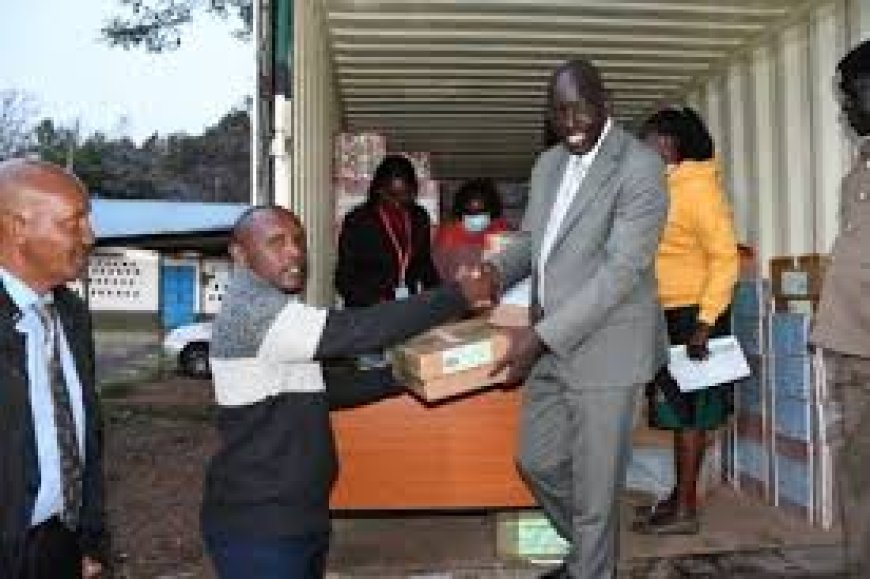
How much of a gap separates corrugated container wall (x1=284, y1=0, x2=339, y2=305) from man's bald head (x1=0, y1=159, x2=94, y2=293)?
1.81 m

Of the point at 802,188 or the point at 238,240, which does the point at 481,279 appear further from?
the point at 802,188

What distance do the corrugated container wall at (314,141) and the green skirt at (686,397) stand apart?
1.64m

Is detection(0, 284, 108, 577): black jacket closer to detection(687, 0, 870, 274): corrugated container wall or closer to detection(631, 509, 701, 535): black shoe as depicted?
detection(631, 509, 701, 535): black shoe

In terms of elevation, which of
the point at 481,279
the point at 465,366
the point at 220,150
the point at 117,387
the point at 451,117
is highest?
the point at 220,150

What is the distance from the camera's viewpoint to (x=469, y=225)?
6281 mm

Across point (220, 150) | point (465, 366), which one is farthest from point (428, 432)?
point (220, 150)

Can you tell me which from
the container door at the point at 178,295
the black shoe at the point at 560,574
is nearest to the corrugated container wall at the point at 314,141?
the black shoe at the point at 560,574

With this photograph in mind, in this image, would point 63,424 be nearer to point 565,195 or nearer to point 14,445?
point 14,445

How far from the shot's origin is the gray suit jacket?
11.4 feet

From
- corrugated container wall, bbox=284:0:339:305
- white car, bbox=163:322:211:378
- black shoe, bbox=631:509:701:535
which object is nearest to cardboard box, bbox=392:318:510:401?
corrugated container wall, bbox=284:0:339:305

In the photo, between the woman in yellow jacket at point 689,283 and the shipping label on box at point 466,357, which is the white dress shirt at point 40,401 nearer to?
the shipping label on box at point 466,357

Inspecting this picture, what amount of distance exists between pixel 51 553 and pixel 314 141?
3216 millimetres

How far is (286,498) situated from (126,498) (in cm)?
562

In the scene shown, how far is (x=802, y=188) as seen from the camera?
5.43 m
